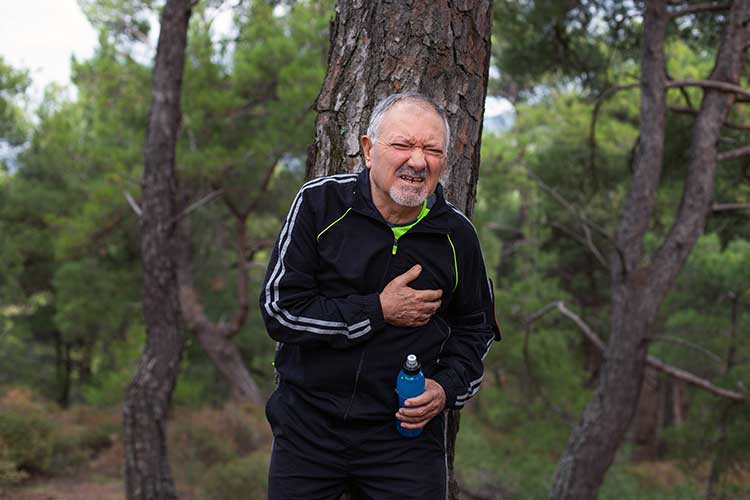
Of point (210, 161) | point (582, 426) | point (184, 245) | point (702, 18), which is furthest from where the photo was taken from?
point (184, 245)

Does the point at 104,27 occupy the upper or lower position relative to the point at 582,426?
upper

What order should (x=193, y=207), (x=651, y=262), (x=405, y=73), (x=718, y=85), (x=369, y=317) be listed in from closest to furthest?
(x=369, y=317) < (x=405, y=73) < (x=718, y=85) < (x=651, y=262) < (x=193, y=207)

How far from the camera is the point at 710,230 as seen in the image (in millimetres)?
12383

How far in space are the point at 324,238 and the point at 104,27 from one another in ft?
43.5

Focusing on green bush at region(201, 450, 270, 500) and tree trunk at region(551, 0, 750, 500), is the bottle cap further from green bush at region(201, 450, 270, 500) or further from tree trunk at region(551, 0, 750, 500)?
green bush at region(201, 450, 270, 500)

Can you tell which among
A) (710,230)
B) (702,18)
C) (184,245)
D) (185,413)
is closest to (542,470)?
(710,230)

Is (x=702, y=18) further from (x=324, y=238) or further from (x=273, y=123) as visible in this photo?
(x=324, y=238)

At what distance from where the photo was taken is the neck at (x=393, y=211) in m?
2.14

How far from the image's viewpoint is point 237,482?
9.02 m

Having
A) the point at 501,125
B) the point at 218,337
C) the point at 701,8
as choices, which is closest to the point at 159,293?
the point at 701,8

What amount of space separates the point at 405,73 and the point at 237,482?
748 centimetres

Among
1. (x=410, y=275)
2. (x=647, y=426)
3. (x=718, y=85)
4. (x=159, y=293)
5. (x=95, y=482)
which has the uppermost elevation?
(x=718, y=85)

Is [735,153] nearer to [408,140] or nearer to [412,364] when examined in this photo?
[408,140]

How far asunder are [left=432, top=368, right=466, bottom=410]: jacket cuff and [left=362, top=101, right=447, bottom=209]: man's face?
487 mm
